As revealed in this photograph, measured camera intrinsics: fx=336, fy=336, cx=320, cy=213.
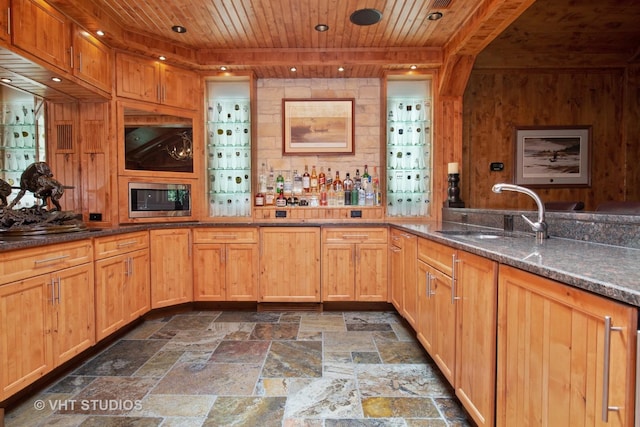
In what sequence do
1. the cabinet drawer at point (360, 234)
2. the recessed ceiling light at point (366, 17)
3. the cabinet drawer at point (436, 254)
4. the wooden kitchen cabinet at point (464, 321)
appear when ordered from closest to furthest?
the wooden kitchen cabinet at point (464, 321), the cabinet drawer at point (436, 254), the recessed ceiling light at point (366, 17), the cabinet drawer at point (360, 234)

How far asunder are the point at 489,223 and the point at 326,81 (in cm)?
257

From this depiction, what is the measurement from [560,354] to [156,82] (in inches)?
153

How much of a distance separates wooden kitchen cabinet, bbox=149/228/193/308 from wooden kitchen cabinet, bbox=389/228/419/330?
83.8 inches

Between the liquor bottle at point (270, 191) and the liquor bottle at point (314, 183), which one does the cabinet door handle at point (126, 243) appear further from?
the liquor bottle at point (314, 183)

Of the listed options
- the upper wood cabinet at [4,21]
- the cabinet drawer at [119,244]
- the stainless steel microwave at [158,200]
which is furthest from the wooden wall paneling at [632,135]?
the upper wood cabinet at [4,21]

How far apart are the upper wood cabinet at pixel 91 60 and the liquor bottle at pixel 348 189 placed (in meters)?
2.59

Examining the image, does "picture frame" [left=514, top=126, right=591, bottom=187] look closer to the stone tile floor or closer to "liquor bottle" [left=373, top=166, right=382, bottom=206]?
"liquor bottle" [left=373, top=166, right=382, bottom=206]

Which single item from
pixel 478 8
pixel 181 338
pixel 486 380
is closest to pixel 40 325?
pixel 181 338

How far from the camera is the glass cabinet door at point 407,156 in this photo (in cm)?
393

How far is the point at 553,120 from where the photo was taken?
15.0 feet

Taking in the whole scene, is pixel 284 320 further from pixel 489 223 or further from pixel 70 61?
pixel 70 61

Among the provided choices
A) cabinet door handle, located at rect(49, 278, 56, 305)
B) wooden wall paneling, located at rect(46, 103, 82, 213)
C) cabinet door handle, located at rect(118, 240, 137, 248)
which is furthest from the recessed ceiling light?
cabinet door handle, located at rect(49, 278, 56, 305)

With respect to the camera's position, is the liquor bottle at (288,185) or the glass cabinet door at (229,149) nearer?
the glass cabinet door at (229,149)

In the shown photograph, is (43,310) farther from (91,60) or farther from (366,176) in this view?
(366,176)
